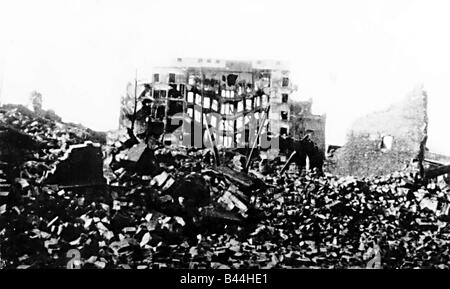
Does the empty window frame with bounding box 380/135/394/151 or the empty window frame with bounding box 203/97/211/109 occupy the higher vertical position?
the empty window frame with bounding box 203/97/211/109

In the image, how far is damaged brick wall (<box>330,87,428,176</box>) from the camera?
7.54ft

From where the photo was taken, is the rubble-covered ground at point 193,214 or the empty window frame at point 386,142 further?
the empty window frame at point 386,142

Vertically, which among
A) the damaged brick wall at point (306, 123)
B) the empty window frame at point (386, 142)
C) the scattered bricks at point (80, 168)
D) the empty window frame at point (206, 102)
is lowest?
the scattered bricks at point (80, 168)

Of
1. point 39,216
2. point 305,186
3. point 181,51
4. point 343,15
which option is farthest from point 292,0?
point 39,216

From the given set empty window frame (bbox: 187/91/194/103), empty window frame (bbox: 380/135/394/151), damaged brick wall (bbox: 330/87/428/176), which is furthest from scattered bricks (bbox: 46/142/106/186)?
empty window frame (bbox: 380/135/394/151)

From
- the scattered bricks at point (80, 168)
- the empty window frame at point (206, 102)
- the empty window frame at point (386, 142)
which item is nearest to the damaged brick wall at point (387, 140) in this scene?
the empty window frame at point (386, 142)

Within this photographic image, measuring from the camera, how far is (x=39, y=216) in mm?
2191

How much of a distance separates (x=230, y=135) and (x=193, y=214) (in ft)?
1.54

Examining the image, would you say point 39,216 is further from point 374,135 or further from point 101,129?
point 374,135

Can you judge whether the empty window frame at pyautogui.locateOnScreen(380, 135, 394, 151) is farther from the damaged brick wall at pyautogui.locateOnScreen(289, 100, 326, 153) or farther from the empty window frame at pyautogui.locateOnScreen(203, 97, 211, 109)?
the empty window frame at pyautogui.locateOnScreen(203, 97, 211, 109)

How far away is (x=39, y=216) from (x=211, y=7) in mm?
1425

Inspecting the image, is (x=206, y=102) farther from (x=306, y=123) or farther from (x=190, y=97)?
(x=306, y=123)

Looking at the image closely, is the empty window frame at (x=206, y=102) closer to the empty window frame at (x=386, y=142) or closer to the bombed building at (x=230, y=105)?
the bombed building at (x=230, y=105)

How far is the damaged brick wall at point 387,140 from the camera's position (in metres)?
2.30
